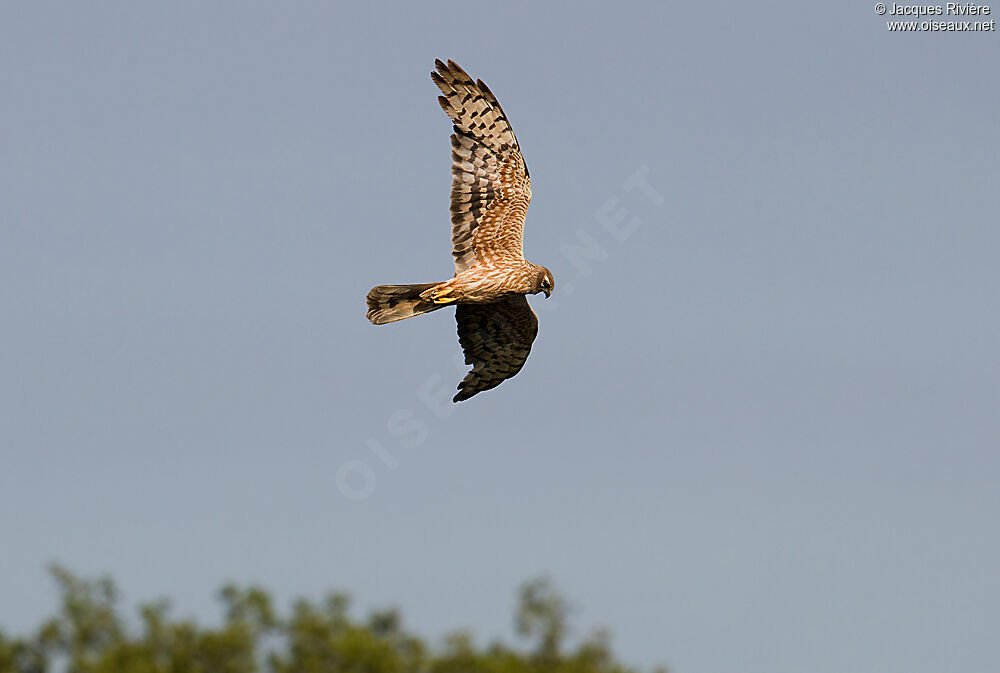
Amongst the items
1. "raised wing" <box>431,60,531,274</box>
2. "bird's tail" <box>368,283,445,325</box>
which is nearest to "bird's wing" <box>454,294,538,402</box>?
"raised wing" <box>431,60,531,274</box>

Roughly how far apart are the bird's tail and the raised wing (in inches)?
44.7

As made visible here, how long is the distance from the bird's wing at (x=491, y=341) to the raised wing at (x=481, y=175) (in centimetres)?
126

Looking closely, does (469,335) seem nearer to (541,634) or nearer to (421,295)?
(421,295)

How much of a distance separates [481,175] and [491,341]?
2674 mm

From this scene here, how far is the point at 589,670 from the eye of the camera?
4859 cm

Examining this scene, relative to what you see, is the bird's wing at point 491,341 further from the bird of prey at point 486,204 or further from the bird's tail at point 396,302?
the bird's tail at point 396,302

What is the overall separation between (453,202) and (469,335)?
2.30 m

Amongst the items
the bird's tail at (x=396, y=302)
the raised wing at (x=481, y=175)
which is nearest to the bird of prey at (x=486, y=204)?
the raised wing at (x=481, y=175)

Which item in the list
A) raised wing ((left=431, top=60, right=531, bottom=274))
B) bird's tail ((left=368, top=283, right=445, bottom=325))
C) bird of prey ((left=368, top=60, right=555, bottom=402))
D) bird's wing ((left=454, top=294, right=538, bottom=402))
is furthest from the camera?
bird's wing ((left=454, top=294, right=538, bottom=402))

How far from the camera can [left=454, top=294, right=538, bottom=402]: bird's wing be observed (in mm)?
29875

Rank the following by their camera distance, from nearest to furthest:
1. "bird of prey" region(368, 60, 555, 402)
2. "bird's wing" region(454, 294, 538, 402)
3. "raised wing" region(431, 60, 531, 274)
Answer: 1. "bird of prey" region(368, 60, 555, 402)
2. "raised wing" region(431, 60, 531, 274)
3. "bird's wing" region(454, 294, 538, 402)

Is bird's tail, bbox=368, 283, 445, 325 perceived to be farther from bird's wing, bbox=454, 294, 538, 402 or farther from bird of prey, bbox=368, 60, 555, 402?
bird's wing, bbox=454, 294, 538, 402

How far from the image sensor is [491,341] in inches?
1189

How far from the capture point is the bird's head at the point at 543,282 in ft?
92.7
